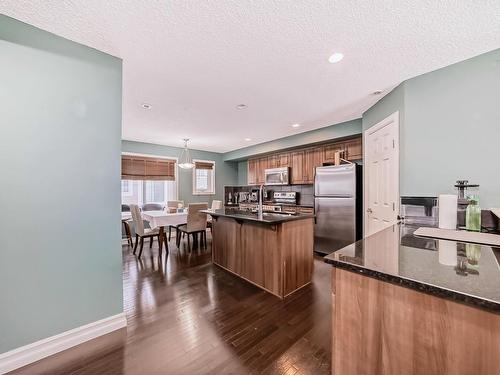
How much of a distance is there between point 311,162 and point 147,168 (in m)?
4.12

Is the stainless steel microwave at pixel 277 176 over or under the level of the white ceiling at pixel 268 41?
under

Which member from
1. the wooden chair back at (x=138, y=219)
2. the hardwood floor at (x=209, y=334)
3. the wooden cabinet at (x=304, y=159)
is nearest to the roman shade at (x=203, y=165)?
the wooden cabinet at (x=304, y=159)

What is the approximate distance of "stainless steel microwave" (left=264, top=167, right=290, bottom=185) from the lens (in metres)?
5.28

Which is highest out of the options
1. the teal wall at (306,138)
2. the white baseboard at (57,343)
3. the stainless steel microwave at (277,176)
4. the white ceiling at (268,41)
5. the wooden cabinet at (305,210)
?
the white ceiling at (268,41)

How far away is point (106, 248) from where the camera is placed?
1866mm

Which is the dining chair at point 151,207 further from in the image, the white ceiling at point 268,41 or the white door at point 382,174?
the white door at point 382,174

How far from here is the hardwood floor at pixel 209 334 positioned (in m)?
1.46

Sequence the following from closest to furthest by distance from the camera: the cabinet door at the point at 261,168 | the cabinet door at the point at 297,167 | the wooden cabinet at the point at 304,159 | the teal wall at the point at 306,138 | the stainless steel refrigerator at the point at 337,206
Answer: the stainless steel refrigerator at the point at 337,206
the teal wall at the point at 306,138
the wooden cabinet at the point at 304,159
the cabinet door at the point at 297,167
the cabinet door at the point at 261,168

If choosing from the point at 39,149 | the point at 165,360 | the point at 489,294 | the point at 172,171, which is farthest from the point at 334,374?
the point at 172,171

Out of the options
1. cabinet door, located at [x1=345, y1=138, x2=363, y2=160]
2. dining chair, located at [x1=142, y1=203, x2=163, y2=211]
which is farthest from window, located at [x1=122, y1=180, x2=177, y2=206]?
cabinet door, located at [x1=345, y1=138, x2=363, y2=160]

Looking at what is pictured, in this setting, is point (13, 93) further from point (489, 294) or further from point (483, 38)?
point (483, 38)

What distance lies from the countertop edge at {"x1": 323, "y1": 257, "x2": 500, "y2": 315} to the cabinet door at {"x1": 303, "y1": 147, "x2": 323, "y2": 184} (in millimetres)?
4064

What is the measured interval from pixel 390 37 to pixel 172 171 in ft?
17.7

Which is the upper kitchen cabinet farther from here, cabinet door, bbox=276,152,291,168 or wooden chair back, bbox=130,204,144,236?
wooden chair back, bbox=130,204,144,236
